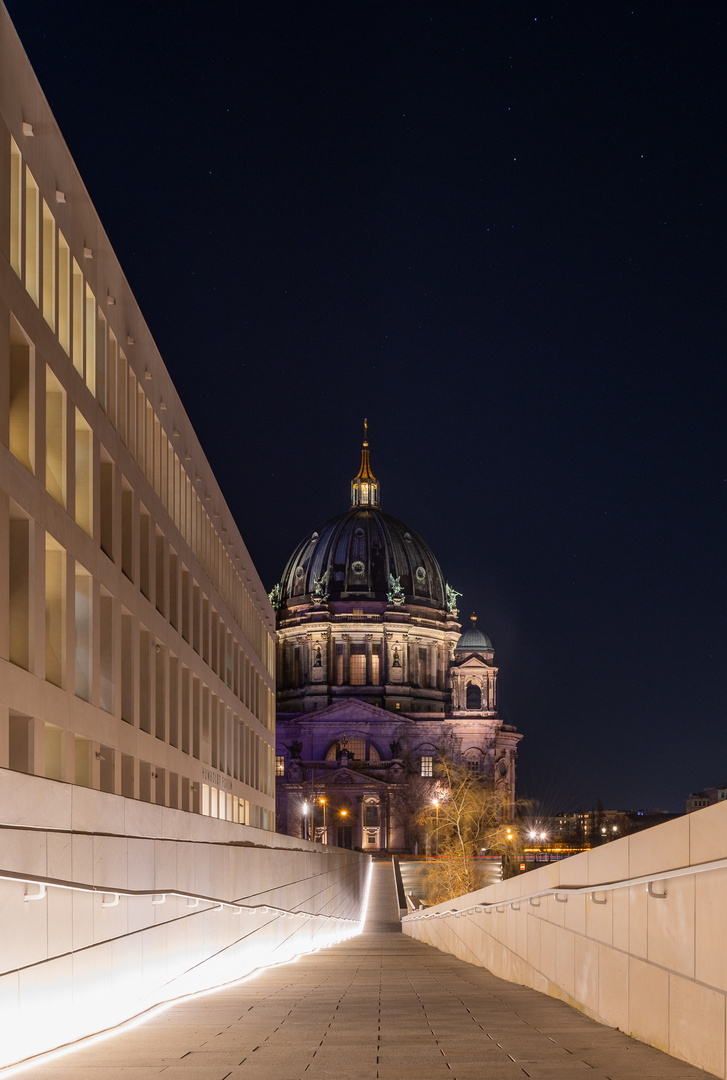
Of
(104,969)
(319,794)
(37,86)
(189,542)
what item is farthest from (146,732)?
(319,794)

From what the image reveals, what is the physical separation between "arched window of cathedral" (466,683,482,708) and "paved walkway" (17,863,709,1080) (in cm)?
12698

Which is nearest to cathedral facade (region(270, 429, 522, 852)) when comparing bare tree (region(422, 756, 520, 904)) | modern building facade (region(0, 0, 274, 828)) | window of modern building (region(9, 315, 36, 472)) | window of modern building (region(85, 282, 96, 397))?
bare tree (region(422, 756, 520, 904))

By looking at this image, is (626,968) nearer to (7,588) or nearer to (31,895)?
(31,895)

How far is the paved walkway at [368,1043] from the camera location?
7.12 m

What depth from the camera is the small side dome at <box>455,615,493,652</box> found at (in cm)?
14350

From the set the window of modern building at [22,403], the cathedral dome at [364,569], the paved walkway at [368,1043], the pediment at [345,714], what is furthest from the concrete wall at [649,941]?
the cathedral dome at [364,569]

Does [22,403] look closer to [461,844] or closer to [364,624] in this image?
[461,844]

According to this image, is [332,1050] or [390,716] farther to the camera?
[390,716]

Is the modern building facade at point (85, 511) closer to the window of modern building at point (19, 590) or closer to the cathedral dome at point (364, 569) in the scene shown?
the window of modern building at point (19, 590)

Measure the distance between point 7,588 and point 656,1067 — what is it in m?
14.2

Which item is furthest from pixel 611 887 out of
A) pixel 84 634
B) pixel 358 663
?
pixel 358 663

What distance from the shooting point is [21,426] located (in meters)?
20.5

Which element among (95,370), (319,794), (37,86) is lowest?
(319,794)

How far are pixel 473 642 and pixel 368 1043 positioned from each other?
137 metres
